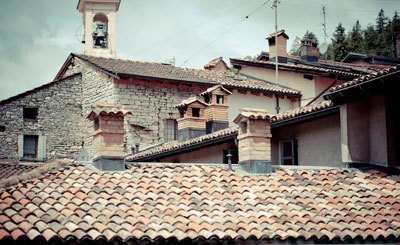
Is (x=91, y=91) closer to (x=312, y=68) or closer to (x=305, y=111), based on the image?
(x=312, y=68)

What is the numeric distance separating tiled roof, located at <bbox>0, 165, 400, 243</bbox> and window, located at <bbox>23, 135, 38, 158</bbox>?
1724 centimetres

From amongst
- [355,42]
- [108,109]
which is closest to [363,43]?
[355,42]

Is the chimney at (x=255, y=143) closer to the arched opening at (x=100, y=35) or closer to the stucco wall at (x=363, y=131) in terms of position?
the stucco wall at (x=363, y=131)

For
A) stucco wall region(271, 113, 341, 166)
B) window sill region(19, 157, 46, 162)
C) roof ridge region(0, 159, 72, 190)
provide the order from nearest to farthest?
roof ridge region(0, 159, 72, 190) < stucco wall region(271, 113, 341, 166) < window sill region(19, 157, 46, 162)

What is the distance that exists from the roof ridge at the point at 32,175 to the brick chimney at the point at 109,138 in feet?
2.24

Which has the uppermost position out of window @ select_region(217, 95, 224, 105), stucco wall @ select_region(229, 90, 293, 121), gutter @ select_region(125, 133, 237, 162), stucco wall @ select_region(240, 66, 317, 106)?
stucco wall @ select_region(240, 66, 317, 106)

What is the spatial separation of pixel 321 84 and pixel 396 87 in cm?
1453

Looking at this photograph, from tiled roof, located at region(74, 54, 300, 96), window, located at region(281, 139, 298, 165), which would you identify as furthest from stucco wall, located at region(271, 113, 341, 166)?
tiled roof, located at region(74, 54, 300, 96)

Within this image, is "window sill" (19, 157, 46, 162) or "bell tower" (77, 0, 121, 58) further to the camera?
"bell tower" (77, 0, 121, 58)

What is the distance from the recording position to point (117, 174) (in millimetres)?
12602

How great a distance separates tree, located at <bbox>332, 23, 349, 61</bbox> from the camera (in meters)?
56.6

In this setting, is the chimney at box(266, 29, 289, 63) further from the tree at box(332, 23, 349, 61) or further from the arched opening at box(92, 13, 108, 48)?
the tree at box(332, 23, 349, 61)

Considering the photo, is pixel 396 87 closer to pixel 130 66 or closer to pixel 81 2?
pixel 130 66

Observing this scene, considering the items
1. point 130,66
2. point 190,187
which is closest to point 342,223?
point 190,187
